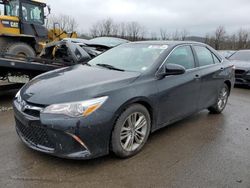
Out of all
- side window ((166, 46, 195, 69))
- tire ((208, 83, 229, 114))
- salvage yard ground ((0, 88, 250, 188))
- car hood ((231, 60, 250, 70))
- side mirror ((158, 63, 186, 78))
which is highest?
side window ((166, 46, 195, 69))

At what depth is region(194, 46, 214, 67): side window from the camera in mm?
4991

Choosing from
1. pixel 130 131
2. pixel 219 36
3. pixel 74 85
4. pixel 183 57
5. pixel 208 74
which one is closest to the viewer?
pixel 74 85

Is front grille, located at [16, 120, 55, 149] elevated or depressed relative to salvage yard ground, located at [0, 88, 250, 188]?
elevated

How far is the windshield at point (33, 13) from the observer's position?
10281 mm

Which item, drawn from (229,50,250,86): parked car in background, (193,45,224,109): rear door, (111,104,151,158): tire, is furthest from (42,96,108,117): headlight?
(229,50,250,86): parked car in background

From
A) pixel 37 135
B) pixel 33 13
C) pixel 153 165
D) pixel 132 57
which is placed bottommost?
pixel 153 165

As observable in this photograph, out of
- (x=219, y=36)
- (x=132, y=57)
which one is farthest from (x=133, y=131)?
(x=219, y=36)

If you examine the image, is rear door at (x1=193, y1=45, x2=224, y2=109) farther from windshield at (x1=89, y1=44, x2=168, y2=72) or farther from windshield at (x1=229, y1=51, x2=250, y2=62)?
windshield at (x1=229, y1=51, x2=250, y2=62)

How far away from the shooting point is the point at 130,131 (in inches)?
139

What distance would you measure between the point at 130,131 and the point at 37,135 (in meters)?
1.15

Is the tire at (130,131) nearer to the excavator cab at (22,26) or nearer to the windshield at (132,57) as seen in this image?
the windshield at (132,57)

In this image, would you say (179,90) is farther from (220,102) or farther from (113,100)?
(220,102)

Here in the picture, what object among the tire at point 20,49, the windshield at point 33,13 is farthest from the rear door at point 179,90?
the windshield at point 33,13

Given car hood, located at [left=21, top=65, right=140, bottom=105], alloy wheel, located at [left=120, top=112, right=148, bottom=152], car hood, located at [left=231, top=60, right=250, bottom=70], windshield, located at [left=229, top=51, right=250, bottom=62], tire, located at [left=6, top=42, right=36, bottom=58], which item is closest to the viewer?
car hood, located at [left=21, top=65, right=140, bottom=105]
